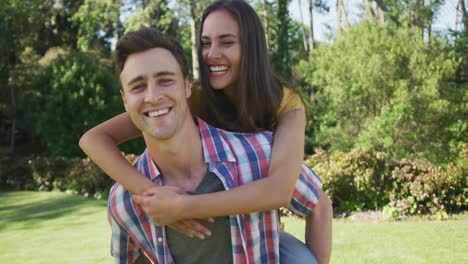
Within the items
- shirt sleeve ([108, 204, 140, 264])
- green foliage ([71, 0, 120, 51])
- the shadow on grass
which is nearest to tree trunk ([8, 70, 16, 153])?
green foliage ([71, 0, 120, 51])

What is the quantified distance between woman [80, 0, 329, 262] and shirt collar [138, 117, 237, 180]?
0.08m

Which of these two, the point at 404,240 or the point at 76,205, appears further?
the point at 76,205

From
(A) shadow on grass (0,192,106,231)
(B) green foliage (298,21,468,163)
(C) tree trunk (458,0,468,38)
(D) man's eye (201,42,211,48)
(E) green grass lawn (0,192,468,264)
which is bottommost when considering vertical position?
(A) shadow on grass (0,192,106,231)

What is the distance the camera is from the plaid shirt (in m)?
2.24

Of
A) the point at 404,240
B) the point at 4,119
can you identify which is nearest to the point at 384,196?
the point at 404,240

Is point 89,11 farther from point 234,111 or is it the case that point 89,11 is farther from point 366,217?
point 234,111

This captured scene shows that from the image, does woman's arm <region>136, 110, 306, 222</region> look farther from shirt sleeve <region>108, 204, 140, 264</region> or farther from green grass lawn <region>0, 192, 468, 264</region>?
green grass lawn <region>0, 192, 468, 264</region>

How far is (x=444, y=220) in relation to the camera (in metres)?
9.71

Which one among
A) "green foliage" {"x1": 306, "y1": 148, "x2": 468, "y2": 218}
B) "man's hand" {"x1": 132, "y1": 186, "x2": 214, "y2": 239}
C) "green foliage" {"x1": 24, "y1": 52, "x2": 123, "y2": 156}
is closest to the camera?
"man's hand" {"x1": 132, "y1": 186, "x2": 214, "y2": 239}

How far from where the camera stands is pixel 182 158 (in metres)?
2.31

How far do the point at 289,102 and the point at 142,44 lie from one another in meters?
0.96

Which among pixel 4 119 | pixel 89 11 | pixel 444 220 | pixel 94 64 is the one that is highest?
pixel 89 11

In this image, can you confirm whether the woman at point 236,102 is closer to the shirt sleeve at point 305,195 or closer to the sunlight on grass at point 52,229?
the shirt sleeve at point 305,195

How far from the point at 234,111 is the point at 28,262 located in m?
6.09
